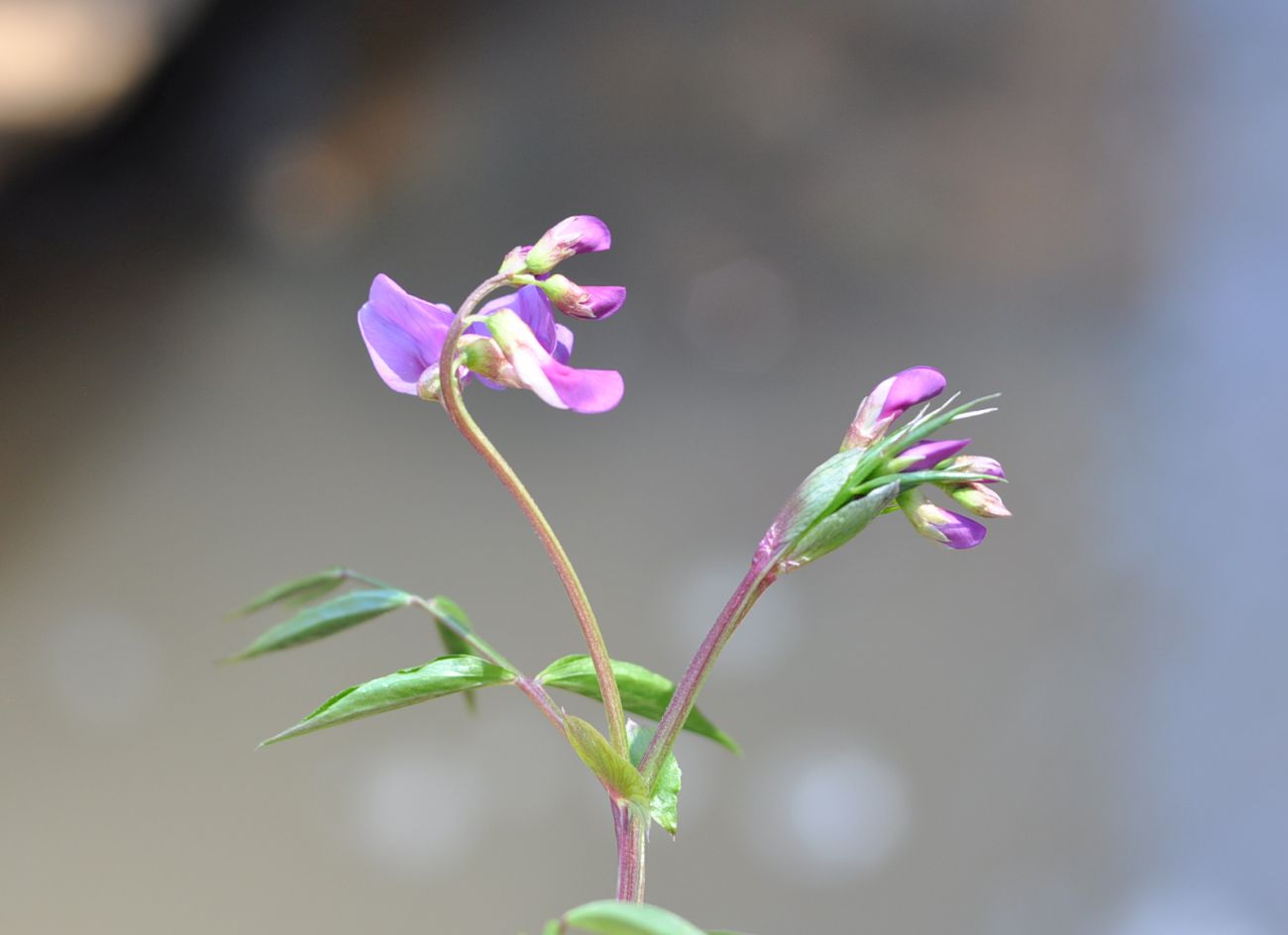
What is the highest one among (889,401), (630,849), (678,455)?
(889,401)

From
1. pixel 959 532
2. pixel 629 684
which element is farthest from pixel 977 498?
pixel 629 684

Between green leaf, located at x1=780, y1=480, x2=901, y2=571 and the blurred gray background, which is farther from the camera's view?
the blurred gray background

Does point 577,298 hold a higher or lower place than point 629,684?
higher

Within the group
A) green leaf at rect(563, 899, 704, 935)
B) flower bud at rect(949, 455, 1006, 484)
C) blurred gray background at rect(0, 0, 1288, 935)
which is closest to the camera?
green leaf at rect(563, 899, 704, 935)

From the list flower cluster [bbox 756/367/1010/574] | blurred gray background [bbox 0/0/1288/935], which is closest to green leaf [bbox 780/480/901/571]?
flower cluster [bbox 756/367/1010/574]

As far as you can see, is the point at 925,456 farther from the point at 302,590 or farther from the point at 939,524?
the point at 302,590

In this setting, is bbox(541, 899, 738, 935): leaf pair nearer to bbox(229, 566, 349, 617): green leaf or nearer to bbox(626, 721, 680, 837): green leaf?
bbox(626, 721, 680, 837): green leaf

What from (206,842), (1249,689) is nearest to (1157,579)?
(1249,689)

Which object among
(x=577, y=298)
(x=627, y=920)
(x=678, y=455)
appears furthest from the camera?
(x=678, y=455)
